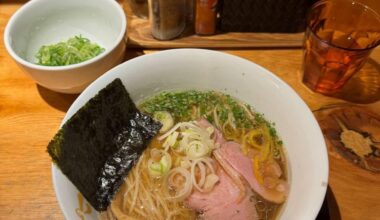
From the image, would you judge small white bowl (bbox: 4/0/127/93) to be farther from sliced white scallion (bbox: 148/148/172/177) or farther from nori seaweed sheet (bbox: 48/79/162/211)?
sliced white scallion (bbox: 148/148/172/177)

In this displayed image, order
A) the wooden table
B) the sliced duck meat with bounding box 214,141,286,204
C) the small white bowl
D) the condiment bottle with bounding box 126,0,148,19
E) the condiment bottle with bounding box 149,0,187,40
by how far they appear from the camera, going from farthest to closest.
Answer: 1. the condiment bottle with bounding box 126,0,148,19
2. the condiment bottle with bounding box 149,0,187,40
3. the small white bowl
4. the wooden table
5. the sliced duck meat with bounding box 214,141,286,204

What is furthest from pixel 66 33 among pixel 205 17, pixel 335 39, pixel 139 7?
pixel 335 39

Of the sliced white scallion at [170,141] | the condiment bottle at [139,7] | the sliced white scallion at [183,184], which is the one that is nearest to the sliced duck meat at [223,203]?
the sliced white scallion at [183,184]

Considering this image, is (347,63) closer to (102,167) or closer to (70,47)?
(102,167)

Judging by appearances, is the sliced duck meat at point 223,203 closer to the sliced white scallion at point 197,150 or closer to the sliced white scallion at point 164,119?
the sliced white scallion at point 197,150

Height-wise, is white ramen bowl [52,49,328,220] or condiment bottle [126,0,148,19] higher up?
white ramen bowl [52,49,328,220]

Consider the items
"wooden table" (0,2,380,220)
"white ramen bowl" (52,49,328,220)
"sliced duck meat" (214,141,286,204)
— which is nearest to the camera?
"white ramen bowl" (52,49,328,220)

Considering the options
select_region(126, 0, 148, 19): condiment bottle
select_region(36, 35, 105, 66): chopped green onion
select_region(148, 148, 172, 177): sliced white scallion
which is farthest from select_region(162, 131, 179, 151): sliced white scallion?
select_region(126, 0, 148, 19): condiment bottle
